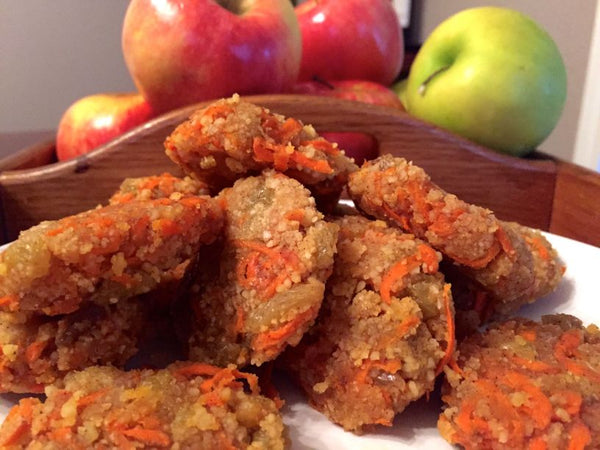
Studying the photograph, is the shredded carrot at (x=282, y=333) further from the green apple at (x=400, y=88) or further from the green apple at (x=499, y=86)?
the green apple at (x=400, y=88)

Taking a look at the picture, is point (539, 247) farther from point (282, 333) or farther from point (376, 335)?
point (282, 333)

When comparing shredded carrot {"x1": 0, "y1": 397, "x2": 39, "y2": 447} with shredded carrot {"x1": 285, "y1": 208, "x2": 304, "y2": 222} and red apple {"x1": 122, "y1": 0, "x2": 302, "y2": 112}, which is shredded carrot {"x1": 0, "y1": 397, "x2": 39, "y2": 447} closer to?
shredded carrot {"x1": 285, "y1": 208, "x2": 304, "y2": 222}

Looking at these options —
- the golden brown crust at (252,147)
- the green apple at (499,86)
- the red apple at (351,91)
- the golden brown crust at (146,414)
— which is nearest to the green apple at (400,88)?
the red apple at (351,91)

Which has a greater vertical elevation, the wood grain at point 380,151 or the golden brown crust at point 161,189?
the golden brown crust at point 161,189

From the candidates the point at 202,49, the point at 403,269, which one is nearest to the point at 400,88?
the point at 202,49

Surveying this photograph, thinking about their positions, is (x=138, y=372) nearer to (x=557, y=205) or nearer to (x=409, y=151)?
(x=409, y=151)

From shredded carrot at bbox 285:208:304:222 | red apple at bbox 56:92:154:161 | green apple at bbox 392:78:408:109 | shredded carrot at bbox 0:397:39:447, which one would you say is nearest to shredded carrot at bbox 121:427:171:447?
shredded carrot at bbox 0:397:39:447

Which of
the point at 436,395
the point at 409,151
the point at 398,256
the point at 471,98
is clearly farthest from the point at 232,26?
the point at 436,395
